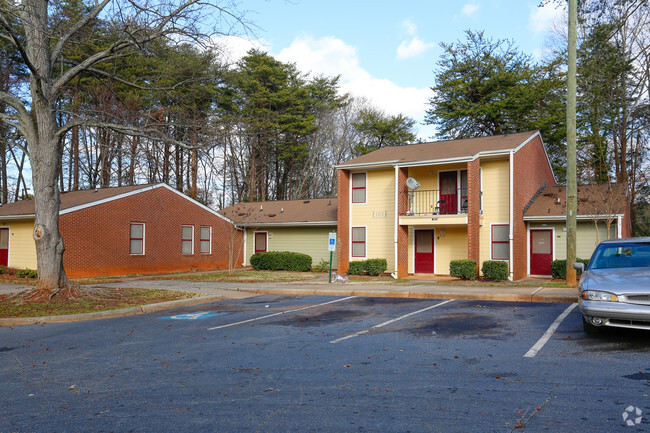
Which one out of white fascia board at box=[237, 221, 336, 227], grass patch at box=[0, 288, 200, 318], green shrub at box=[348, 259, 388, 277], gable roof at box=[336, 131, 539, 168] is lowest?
grass patch at box=[0, 288, 200, 318]

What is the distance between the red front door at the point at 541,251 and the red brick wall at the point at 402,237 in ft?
18.8

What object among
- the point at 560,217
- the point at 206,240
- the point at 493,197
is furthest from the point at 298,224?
the point at 560,217

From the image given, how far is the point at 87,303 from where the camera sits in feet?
41.3

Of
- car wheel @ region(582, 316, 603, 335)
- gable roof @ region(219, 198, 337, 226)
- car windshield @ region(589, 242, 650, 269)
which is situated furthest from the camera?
gable roof @ region(219, 198, 337, 226)

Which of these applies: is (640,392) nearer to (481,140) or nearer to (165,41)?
Answer: (165,41)

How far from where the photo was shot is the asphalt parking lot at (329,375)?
4512mm

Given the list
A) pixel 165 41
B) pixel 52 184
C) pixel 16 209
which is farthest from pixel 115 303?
pixel 16 209

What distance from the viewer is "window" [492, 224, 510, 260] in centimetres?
2170

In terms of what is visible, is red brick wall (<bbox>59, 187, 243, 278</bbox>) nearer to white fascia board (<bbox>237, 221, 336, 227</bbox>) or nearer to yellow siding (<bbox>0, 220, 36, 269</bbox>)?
A: white fascia board (<bbox>237, 221, 336, 227</bbox>)

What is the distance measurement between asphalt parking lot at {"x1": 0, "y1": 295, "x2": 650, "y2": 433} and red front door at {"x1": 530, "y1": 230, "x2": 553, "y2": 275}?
12816 millimetres

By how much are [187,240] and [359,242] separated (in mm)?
10393

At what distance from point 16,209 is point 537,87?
33.6 m

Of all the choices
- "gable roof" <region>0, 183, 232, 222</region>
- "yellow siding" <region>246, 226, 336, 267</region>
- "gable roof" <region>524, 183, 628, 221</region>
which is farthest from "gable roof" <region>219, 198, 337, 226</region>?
"gable roof" <region>524, 183, 628, 221</region>

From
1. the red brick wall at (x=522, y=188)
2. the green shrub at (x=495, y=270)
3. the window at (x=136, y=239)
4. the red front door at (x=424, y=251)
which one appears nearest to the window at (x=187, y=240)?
the window at (x=136, y=239)
